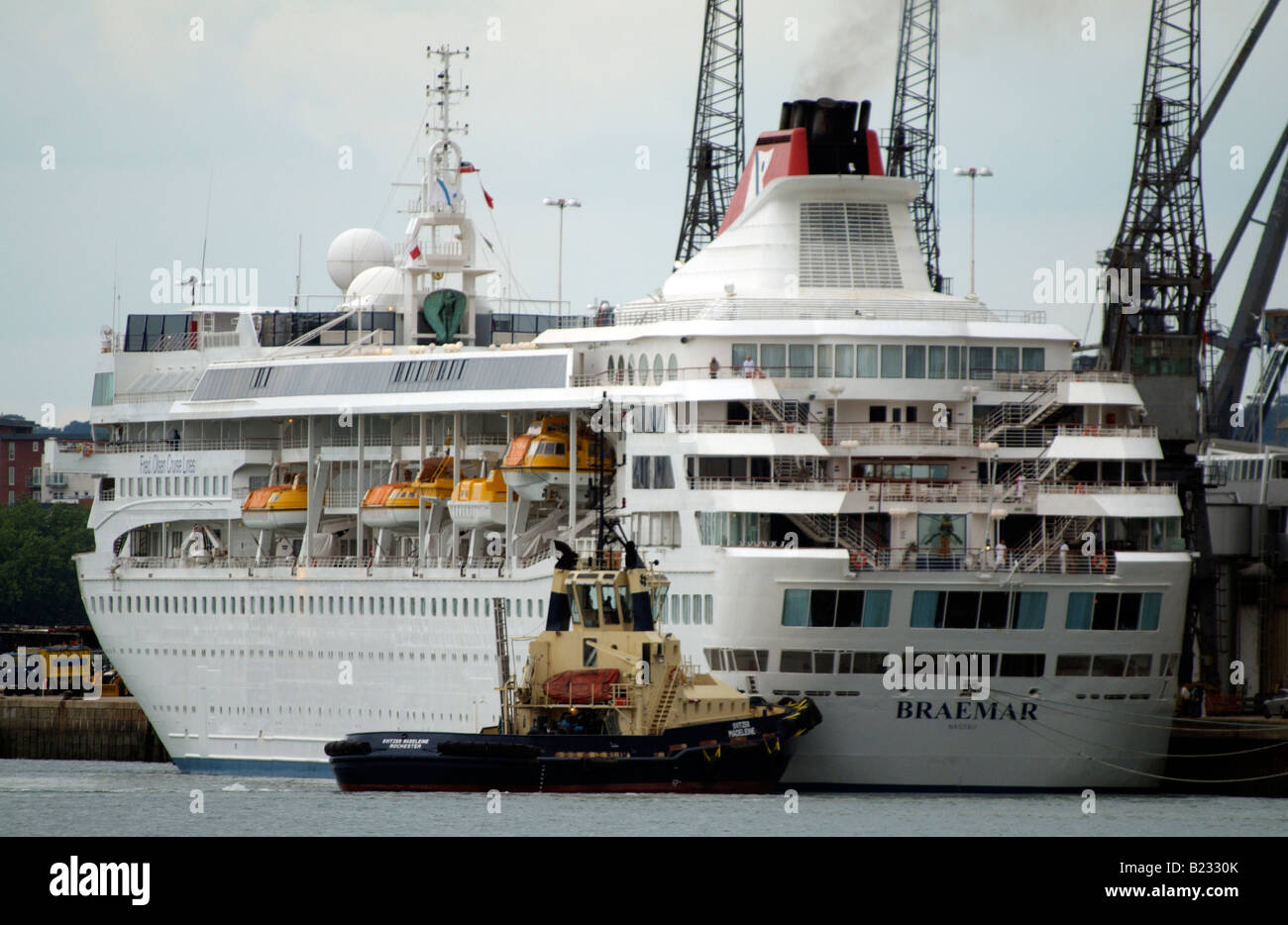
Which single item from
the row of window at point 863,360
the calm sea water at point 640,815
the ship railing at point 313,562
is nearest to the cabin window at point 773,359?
the row of window at point 863,360

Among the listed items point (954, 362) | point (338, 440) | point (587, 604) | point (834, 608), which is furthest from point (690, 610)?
point (338, 440)

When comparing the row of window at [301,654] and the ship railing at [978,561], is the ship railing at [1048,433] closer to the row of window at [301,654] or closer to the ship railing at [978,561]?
the ship railing at [978,561]

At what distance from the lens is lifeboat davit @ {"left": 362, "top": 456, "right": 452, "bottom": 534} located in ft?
274

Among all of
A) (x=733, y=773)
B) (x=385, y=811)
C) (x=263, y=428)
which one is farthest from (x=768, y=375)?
(x=263, y=428)

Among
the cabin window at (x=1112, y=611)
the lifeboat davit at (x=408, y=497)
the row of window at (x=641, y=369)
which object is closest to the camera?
the cabin window at (x=1112, y=611)

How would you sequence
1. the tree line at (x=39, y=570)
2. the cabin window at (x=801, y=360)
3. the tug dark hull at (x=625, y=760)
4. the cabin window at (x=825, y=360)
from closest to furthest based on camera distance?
the tug dark hull at (x=625, y=760) → the cabin window at (x=825, y=360) → the cabin window at (x=801, y=360) → the tree line at (x=39, y=570)

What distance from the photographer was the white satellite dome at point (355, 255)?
9888cm

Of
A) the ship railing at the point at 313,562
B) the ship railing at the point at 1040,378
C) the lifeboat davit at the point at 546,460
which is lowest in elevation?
the ship railing at the point at 313,562

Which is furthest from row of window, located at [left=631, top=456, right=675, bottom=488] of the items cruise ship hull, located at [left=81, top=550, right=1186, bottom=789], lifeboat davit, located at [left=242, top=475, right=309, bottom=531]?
lifeboat davit, located at [left=242, top=475, right=309, bottom=531]

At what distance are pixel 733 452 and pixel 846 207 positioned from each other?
9671 millimetres

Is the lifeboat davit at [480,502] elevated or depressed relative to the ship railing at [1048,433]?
depressed

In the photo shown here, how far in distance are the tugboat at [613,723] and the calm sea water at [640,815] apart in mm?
549

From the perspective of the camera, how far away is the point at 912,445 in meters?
72.9
